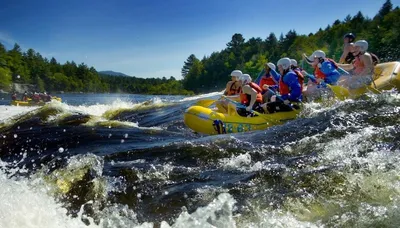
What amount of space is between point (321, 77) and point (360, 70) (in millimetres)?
1244

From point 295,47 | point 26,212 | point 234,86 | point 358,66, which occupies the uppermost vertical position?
point 295,47

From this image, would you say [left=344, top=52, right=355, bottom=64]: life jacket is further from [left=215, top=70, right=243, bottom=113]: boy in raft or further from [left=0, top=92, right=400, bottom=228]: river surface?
[left=215, top=70, right=243, bottom=113]: boy in raft

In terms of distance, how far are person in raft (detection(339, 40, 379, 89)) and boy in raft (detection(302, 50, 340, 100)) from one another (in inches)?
19.5

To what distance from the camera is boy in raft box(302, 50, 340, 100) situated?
32.6 feet

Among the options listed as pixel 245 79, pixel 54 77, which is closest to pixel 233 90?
pixel 245 79

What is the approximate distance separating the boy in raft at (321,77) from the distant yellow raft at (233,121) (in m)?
0.92

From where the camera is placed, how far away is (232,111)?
10.1m

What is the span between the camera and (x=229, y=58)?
105500 mm

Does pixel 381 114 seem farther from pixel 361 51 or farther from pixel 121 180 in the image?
pixel 121 180

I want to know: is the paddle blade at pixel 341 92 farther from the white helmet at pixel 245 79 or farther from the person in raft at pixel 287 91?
the white helmet at pixel 245 79

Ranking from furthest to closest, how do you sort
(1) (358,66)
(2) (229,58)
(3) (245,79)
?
1. (2) (229,58)
2. (3) (245,79)
3. (1) (358,66)

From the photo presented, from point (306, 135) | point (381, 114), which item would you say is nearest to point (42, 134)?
point (306, 135)

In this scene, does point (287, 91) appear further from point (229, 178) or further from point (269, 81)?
point (229, 178)

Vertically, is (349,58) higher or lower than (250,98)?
higher
